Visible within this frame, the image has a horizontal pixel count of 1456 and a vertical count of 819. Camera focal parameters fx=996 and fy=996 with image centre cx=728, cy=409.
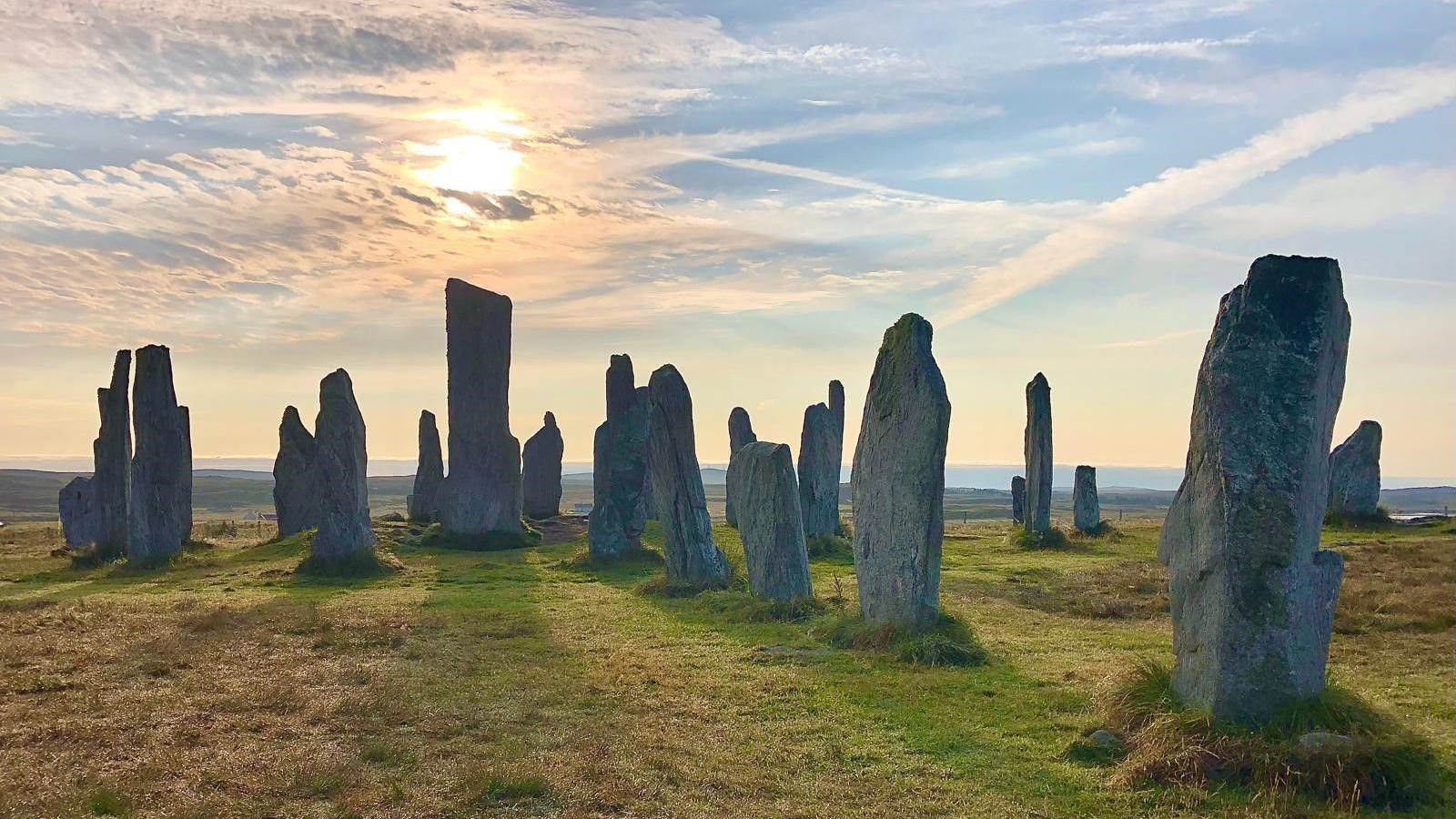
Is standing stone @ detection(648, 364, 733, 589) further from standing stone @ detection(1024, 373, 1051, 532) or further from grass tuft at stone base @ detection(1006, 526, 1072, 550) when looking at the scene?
standing stone @ detection(1024, 373, 1051, 532)

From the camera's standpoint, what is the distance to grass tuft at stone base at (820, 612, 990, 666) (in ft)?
41.8

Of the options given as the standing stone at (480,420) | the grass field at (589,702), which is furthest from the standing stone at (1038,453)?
the standing stone at (480,420)

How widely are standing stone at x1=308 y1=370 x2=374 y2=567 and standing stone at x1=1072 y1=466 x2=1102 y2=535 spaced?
2204cm

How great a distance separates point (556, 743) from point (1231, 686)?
6.14 meters

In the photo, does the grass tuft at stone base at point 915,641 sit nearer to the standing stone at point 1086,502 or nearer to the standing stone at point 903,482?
the standing stone at point 903,482

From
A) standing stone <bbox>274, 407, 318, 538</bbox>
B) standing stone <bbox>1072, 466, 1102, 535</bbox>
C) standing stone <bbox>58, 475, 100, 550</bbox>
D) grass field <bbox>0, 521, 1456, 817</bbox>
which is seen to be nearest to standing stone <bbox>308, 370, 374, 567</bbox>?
grass field <bbox>0, 521, 1456, 817</bbox>

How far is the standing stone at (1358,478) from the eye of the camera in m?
30.5

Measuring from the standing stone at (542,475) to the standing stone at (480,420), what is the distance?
8927 millimetres

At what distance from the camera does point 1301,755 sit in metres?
7.84

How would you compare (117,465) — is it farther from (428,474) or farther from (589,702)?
(589,702)

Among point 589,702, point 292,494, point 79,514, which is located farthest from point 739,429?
point 589,702

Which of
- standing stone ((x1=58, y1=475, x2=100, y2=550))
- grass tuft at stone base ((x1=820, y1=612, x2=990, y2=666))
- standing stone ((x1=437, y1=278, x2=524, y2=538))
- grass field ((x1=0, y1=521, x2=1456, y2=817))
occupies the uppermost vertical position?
standing stone ((x1=437, y1=278, x2=524, y2=538))

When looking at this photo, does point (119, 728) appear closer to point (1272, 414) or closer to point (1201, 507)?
point (1201, 507)

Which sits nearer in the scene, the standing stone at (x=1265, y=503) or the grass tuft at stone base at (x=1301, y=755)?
the grass tuft at stone base at (x=1301, y=755)
